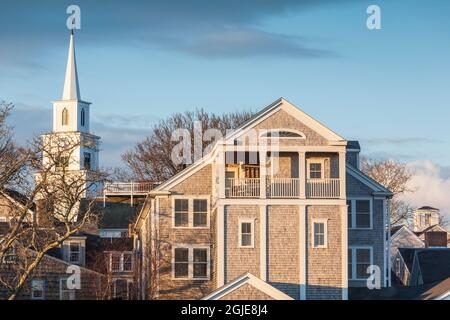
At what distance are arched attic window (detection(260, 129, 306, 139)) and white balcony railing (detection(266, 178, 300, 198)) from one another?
201cm

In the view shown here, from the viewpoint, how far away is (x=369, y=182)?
201ft

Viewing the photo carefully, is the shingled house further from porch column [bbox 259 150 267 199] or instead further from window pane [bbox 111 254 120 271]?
window pane [bbox 111 254 120 271]

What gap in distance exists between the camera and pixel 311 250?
5581 cm

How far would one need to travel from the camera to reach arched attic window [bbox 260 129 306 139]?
56188mm

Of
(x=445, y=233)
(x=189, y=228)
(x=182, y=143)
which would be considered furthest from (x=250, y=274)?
(x=445, y=233)

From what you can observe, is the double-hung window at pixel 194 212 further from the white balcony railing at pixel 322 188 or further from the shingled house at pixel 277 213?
the white balcony railing at pixel 322 188

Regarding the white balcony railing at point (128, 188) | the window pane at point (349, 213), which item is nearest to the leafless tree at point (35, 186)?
the window pane at point (349, 213)

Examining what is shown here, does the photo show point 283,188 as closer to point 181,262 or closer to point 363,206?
point 363,206

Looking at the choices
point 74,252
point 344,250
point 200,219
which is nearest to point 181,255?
point 200,219

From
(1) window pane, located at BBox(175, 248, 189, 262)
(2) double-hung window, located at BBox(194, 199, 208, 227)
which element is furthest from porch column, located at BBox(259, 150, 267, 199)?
(1) window pane, located at BBox(175, 248, 189, 262)

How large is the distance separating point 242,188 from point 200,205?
4.08 metres

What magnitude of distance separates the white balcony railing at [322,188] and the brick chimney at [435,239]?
124ft

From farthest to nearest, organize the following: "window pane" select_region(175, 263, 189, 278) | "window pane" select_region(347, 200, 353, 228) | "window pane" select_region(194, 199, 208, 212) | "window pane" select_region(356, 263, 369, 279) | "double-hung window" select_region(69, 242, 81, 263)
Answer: "double-hung window" select_region(69, 242, 81, 263) < "window pane" select_region(347, 200, 353, 228) < "window pane" select_region(356, 263, 369, 279) < "window pane" select_region(194, 199, 208, 212) < "window pane" select_region(175, 263, 189, 278)
